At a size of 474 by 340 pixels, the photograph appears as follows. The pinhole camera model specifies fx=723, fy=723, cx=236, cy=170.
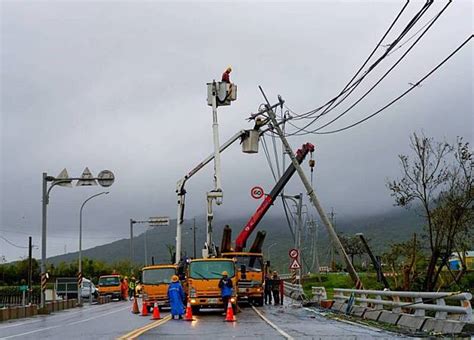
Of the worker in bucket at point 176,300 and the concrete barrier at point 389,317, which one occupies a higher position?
the worker in bucket at point 176,300

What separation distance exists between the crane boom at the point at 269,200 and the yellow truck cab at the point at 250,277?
133 cm

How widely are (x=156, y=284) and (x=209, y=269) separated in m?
4.70

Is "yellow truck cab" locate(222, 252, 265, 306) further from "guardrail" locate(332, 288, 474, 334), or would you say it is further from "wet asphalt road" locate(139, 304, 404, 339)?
"wet asphalt road" locate(139, 304, 404, 339)

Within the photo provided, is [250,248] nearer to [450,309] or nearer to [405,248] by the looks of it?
[405,248]

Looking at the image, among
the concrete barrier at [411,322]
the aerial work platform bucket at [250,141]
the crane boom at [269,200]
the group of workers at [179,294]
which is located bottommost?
the concrete barrier at [411,322]

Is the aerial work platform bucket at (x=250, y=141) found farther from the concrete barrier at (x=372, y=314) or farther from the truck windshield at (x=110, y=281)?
the truck windshield at (x=110, y=281)

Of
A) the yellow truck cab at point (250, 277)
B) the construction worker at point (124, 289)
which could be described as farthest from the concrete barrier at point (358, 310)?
the construction worker at point (124, 289)

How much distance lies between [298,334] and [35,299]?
146 feet

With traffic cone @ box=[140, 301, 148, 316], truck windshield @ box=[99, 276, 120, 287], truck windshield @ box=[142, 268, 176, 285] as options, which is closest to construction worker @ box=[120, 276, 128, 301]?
truck windshield @ box=[99, 276, 120, 287]

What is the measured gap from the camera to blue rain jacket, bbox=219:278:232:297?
2617 cm

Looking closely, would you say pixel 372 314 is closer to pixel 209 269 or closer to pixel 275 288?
pixel 209 269

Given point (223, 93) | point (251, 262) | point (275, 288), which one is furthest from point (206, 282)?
point (275, 288)

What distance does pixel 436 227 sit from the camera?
3494 cm

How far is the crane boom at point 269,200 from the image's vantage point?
3788cm
